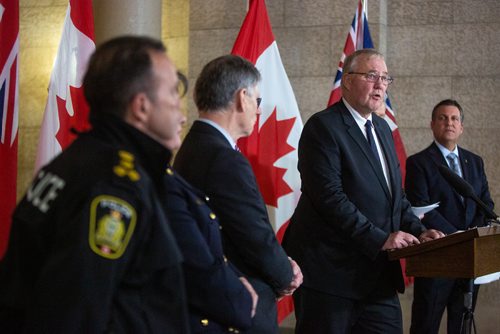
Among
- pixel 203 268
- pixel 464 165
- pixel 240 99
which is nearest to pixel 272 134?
pixel 464 165

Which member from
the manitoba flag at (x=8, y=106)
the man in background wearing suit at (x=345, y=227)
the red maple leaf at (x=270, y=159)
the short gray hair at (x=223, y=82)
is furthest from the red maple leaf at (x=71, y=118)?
the short gray hair at (x=223, y=82)

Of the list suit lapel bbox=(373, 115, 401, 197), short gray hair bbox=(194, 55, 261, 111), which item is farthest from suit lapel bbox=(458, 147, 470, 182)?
short gray hair bbox=(194, 55, 261, 111)

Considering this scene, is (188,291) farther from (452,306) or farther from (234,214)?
(452,306)

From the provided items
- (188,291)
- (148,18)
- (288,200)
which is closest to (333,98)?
(288,200)

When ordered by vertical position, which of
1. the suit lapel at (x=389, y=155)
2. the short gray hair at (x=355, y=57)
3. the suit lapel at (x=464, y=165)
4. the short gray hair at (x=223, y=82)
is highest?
the short gray hair at (x=355, y=57)

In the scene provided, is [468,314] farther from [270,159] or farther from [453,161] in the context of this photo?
[270,159]

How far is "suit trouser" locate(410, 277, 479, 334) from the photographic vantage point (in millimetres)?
5055

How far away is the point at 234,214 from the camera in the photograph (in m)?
2.59

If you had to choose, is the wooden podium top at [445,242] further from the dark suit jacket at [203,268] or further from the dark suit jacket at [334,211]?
the dark suit jacket at [203,268]

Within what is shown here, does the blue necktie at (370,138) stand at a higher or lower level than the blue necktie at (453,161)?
higher

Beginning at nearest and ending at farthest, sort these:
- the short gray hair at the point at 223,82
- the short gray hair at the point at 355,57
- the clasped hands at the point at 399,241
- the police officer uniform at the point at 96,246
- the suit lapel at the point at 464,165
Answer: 1. the police officer uniform at the point at 96,246
2. the short gray hair at the point at 223,82
3. the clasped hands at the point at 399,241
4. the short gray hair at the point at 355,57
5. the suit lapel at the point at 464,165

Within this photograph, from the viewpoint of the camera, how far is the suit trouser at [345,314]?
3705 millimetres

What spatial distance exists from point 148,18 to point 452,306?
2888mm

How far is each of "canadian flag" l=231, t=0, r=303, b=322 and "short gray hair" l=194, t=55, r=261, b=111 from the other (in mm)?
2422
